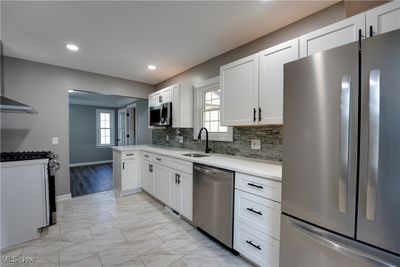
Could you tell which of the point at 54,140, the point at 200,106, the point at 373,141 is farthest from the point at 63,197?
the point at 373,141

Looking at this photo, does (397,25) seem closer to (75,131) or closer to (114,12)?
(114,12)

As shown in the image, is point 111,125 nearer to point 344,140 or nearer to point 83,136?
point 83,136

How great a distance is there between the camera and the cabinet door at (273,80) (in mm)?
1805

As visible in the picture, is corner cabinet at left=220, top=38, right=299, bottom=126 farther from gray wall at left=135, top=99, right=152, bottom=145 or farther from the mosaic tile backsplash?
gray wall at left=135, top=99, right=152, bottom=145

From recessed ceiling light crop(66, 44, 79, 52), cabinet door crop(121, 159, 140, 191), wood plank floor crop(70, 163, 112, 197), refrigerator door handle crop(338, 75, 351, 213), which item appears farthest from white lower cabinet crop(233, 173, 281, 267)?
wood plank floor crop(70, 163, 112, 197)

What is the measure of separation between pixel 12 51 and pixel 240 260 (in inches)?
166

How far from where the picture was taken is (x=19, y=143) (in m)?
3.16

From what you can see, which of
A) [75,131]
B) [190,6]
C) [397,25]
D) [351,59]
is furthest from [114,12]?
[75,131]

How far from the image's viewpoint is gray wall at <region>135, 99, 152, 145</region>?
5.41 meters

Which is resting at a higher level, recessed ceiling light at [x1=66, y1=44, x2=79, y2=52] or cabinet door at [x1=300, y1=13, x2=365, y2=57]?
recessed ceiling light at [x1=66, y1=44, x2=79, y2=52]

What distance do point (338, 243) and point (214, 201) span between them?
1.19m

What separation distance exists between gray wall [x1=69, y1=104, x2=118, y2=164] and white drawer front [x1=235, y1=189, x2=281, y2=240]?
6.89 metres

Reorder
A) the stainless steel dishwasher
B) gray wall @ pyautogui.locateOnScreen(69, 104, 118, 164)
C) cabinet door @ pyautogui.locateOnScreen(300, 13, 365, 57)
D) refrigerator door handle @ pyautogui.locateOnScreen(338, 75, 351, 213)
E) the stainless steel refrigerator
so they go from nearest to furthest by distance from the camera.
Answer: the stainless steel refrigerator < refrigerator door handle @ pyautogui.locateOnScreen(338, 75, 351, 213) < cabinet door @ pyautogui.locateOnScreen(300, 13, 365, 57) < the stainless steel dishwasher < gray wall @ pyautogui.locateOnScreen(69, 104, 118, 164)

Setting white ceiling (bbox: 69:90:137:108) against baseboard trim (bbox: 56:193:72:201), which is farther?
white ceiling (bbox: 69:90:137:108)
